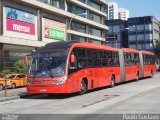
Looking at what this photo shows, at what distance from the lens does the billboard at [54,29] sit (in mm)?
54156

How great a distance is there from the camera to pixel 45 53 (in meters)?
19.6

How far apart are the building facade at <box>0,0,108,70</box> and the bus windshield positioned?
24242 mm

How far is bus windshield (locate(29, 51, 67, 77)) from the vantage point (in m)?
18.8

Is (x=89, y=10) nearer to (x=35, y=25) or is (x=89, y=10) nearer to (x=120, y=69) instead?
(x=35, y=25)

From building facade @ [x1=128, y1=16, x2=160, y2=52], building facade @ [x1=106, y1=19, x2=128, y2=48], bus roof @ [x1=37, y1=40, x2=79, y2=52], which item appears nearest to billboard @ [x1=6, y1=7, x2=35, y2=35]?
bus roof @ [x1=37, y1=40, x2=79, y2=52]

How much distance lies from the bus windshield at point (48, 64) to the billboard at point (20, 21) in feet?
84.3

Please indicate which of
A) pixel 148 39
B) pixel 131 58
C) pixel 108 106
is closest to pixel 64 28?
pixel 131 58

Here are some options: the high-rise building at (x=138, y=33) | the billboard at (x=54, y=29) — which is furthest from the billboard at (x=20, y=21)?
the high-rise building at (x=138, y=33)

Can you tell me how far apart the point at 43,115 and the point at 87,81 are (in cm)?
915

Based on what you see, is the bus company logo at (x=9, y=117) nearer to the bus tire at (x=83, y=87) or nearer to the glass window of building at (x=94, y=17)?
the bus tire at (x=83, y=87)

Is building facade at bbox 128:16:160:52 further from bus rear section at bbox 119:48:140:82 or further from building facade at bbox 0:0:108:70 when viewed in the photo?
bus rear section at bbox 119:48:140:82

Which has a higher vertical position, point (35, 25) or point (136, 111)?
point (35, 25)

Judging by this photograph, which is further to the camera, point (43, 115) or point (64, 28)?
point (64, 28)

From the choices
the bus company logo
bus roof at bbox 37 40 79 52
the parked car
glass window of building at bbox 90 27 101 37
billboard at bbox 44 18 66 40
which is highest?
glass window of building at bbox 90 27 101 37
